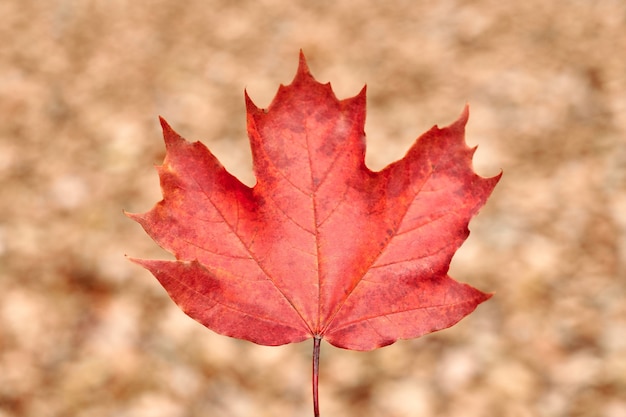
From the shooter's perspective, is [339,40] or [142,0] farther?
[142,0]

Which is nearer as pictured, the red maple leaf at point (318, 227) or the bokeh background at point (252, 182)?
the red maple leaf at point (318, 227)

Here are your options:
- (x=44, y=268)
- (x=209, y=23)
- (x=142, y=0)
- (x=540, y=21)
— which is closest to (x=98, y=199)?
(x=44, y=268)

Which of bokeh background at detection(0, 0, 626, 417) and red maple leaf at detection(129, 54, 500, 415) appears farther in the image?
bokeh background at detection(0, 0, 626, 417)

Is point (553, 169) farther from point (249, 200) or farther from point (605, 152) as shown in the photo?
point (249, 200)

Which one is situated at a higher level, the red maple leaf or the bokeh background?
the bokeh background

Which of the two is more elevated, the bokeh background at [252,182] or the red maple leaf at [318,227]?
the bokeh background at [252,182]
